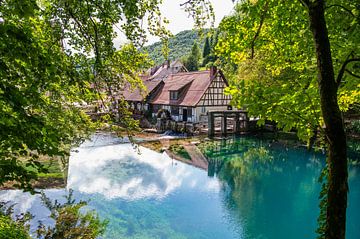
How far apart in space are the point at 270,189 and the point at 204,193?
424 cm

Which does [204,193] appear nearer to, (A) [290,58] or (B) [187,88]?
(A) [290,58]

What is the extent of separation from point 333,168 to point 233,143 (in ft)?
83.5

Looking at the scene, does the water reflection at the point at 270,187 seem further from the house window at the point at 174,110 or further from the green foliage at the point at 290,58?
the house window at the point at 174,110

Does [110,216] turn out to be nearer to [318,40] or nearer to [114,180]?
[114,180]

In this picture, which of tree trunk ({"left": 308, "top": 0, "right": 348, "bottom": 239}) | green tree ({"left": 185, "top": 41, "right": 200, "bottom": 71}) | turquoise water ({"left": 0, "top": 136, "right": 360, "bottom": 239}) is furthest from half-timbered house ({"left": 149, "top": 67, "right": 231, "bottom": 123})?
green tree ({"left": 185, "top": 41, "right": 200, "bottom": 71})

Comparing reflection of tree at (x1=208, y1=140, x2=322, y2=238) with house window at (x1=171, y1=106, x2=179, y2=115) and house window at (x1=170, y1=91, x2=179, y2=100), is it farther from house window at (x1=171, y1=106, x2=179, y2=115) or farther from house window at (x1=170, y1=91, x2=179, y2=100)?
house window at (x1=170, y1=91, x2=179, y2=100)

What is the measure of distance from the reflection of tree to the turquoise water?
0.14 feet

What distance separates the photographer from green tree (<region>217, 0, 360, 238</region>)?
2922mm

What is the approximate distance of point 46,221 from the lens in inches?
430

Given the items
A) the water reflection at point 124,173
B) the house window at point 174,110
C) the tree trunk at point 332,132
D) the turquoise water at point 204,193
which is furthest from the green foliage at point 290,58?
the house window at point 174,110

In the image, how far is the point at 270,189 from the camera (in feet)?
55.6

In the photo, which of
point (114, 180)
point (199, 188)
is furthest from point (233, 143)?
point (114, 180)

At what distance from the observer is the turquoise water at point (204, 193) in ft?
39.5

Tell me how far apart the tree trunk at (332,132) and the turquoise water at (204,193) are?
921cm
